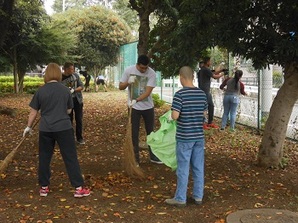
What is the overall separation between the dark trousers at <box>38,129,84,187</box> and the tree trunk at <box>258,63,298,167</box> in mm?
2830

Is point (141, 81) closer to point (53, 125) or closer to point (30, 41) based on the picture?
point (53, 125)

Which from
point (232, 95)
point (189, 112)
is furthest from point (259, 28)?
point (232, 95)

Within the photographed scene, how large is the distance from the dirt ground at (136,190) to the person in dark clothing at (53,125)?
9.6 inches

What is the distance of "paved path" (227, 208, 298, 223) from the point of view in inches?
157

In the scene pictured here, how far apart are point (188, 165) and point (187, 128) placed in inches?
16.6

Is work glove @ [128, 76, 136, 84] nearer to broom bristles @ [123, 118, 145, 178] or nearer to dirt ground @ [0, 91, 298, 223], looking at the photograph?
broom bristles @ [123, 118, 145, 178]

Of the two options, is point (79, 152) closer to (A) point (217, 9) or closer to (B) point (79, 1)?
(A) point (217, 9)

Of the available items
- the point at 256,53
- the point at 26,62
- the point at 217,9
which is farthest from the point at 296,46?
the point at 26,62

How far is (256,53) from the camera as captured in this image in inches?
206

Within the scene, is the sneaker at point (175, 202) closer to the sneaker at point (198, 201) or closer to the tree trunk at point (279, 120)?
the sneaker at point (198, 201)

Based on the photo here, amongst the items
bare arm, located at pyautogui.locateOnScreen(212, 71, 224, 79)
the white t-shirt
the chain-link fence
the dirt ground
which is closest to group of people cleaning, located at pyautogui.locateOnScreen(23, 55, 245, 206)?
the dirt ground

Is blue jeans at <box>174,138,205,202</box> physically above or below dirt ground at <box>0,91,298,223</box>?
above

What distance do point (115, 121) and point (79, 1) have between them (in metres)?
A: 59.4

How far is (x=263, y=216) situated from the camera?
4102mm
